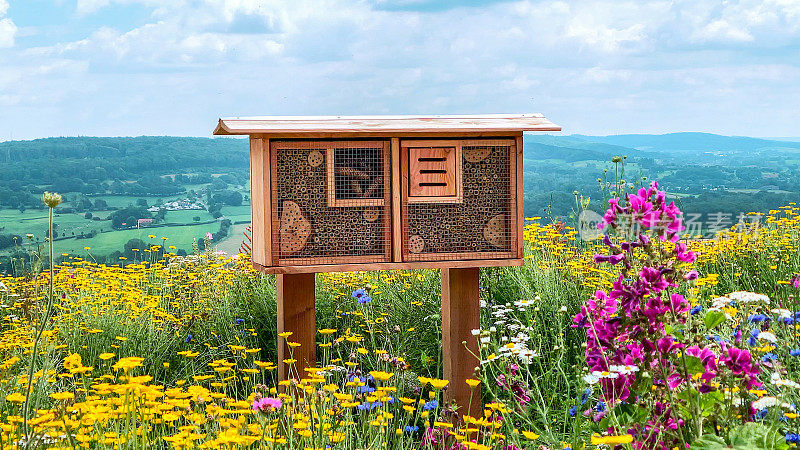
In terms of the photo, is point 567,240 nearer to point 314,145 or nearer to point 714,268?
point 714,268

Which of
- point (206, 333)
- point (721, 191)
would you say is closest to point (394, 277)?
point (206, 333)

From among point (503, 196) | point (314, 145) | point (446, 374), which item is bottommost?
point (446, 374)

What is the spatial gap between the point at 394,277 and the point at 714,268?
9.20ft

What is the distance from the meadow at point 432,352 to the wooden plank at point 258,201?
524 mm

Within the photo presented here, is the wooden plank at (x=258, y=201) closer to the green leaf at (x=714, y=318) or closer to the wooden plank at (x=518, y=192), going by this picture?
the wooden plank at (x=518, y=192)

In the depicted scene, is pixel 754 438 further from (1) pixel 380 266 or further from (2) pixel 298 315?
(2) pixel 298 315

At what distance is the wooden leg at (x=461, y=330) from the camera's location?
4074 millimetres

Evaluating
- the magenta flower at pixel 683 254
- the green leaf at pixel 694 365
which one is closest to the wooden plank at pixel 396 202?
the magenta flower at pixel 683 254

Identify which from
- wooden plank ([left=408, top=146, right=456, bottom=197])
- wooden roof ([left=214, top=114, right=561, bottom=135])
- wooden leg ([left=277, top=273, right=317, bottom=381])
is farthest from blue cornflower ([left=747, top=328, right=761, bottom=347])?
wooden leg ([left=277, top=273, right=317, bottom=381])

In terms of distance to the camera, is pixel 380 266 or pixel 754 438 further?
pixel 380 266

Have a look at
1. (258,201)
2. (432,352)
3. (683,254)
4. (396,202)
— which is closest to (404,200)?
(396,202)

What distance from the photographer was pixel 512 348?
3385mm

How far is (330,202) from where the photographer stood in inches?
148

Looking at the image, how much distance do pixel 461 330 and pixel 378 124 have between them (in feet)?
3.84
